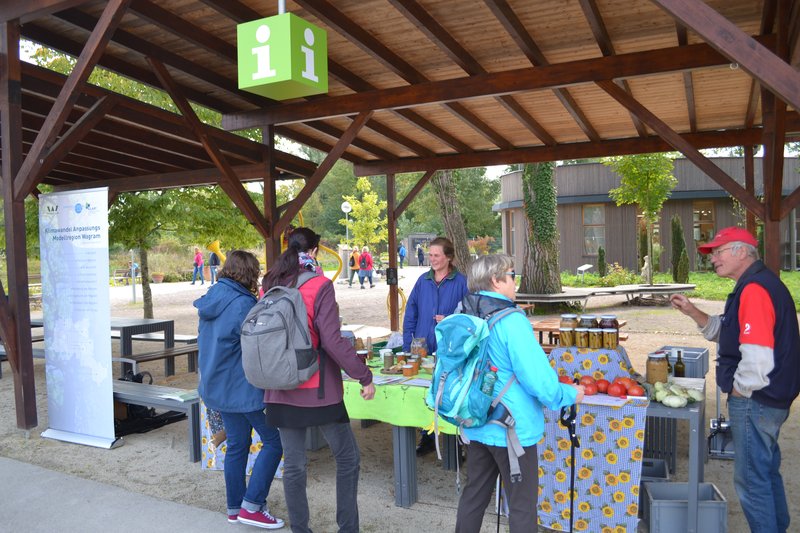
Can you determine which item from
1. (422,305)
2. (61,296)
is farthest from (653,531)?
(61,296)

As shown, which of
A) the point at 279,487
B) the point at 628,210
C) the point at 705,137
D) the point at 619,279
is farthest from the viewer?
the point at 628,210

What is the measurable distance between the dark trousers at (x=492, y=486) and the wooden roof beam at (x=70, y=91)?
447cm

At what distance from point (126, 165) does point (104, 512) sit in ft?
22.7

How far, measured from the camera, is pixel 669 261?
22.5 metres

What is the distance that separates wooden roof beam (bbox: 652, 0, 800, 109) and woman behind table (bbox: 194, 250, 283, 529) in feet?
8.36

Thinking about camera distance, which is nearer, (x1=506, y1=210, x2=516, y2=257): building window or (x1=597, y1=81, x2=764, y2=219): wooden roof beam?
(x1=597, y1=81, x2=764, y2=219): wooden roof beam

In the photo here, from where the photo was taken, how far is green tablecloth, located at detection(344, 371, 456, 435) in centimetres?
380

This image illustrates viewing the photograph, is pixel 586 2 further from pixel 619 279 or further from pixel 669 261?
pixel 669 261

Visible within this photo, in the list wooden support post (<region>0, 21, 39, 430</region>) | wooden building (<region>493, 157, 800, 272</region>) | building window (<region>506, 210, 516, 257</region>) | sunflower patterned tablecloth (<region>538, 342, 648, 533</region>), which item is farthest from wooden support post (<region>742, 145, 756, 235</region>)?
building window (<region>506, 210, 516, 257</region>)

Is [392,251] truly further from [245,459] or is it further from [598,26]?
[245,459]

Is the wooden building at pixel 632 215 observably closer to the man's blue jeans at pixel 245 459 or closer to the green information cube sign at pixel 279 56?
the green information cube sign at pixel 279 56

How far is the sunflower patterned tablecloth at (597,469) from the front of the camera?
11.2 ft

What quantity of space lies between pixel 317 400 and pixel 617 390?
5.40 feet

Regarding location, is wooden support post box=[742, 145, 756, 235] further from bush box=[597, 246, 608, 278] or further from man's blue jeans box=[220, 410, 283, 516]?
bush box=[597, 246, 608, 278]
